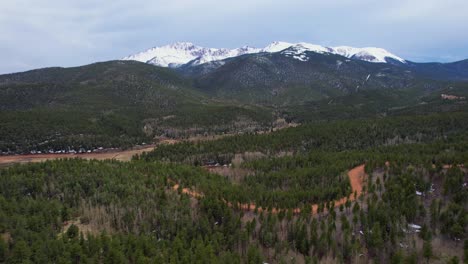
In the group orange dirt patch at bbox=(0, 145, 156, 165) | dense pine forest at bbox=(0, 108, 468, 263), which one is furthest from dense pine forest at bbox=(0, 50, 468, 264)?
orange dirt patch at bbox=(0, 145, 156, 165)

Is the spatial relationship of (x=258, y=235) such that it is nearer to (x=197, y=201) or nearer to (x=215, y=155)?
(x=197, y=201)

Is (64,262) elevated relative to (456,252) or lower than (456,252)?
elevated

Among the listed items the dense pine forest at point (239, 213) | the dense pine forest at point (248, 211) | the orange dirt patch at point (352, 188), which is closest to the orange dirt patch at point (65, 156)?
the dense pine forest at point (239, 213)

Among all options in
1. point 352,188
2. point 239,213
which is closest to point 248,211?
point 239,213

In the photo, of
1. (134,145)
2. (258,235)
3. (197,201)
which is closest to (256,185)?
(197,201)

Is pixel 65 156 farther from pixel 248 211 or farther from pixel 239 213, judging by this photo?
pixel 239 213

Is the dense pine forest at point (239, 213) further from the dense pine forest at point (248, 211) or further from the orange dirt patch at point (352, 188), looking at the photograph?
the orange dirt patch at point (352, 188)

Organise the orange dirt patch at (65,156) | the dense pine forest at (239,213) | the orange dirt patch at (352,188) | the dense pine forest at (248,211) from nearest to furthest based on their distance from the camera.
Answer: the dense pine forest at (239,213) < the dense pine forest at (248,211) < the orange dirt patch at (352,188) < the orange dirt patch at (65,156)

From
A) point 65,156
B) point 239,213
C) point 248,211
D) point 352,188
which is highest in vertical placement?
point 352,188

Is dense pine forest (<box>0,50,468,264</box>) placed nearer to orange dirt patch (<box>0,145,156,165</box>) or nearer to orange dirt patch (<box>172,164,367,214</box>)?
orange dirt patch (<box>172,164,367,214</box>)

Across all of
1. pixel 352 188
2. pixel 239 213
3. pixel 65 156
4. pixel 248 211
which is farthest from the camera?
pixel 65 156

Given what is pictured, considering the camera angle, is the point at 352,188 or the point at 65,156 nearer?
the point at 352,188
